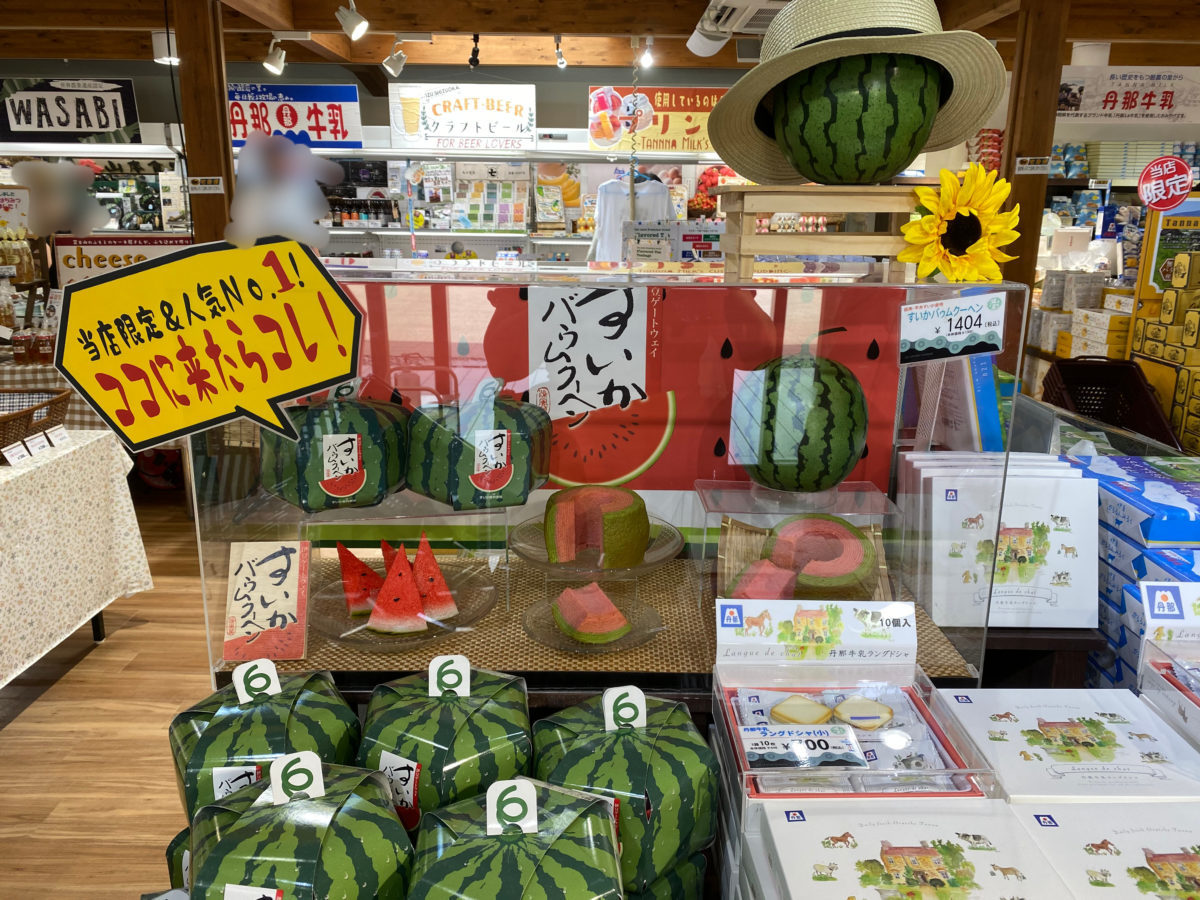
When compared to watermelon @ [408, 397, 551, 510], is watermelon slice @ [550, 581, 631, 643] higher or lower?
lower

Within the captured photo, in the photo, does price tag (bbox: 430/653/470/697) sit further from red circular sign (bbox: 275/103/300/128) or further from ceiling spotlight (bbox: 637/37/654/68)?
red circular sign (bbox: 275/103/300/128)

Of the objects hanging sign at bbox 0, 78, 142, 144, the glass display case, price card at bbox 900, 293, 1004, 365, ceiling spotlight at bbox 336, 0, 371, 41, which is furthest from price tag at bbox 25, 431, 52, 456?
hanging sign at bbox 0, 78, 142, 144

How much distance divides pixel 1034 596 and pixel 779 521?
0.61m

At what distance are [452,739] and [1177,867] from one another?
3.01ft

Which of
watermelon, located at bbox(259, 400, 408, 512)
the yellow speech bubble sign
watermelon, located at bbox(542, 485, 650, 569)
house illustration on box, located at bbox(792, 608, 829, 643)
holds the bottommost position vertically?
house illustration on box, located at bbox(792, 608, 829, 643)

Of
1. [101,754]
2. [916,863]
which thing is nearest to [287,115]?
[101,754]

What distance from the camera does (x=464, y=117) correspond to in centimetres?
661

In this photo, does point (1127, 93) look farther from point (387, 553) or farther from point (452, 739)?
point (452, 739)

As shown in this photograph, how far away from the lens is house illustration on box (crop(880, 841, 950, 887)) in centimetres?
97

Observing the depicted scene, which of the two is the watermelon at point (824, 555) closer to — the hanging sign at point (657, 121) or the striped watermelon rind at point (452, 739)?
the striped watermelon rind at point (452, 739)

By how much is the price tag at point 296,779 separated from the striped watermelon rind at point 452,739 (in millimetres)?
145

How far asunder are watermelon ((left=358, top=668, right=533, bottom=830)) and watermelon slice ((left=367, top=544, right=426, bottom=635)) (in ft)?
0.71

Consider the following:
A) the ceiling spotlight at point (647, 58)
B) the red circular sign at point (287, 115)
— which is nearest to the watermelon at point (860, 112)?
the ceiling spotlight at point (647, 58)

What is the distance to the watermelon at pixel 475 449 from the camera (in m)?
1.40
